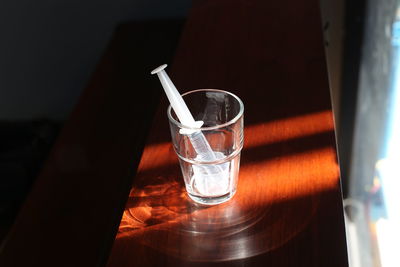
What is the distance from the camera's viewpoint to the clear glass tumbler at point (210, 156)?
633 millimetres

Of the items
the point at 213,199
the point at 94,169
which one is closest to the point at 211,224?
the point at 213,199

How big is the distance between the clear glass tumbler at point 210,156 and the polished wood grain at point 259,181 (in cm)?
2

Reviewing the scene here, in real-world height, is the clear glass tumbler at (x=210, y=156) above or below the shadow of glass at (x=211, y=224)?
above

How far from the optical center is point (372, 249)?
1.42 m

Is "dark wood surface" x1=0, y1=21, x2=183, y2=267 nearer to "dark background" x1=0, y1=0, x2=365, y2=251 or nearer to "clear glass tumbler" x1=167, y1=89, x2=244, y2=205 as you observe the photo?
"dark background" x1=0, y1=0, x2=365, y2=251

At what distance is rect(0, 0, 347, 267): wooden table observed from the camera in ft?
1.94

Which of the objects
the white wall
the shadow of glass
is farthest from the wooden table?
the white wall

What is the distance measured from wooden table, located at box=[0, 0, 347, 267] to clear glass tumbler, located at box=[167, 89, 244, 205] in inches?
0.7

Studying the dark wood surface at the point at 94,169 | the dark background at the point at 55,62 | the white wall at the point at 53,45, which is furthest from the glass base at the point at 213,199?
the white wall at the point at 53,45

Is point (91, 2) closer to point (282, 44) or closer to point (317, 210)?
point (282, 44)

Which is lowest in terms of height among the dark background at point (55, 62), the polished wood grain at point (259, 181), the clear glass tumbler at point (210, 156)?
the dark background at point (55, 62)

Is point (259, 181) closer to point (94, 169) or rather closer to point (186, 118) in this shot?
point (186, 118)

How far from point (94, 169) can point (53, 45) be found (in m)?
0.71

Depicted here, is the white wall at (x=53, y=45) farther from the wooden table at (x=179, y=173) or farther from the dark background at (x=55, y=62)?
the wooden table at (x=179, y=173)
